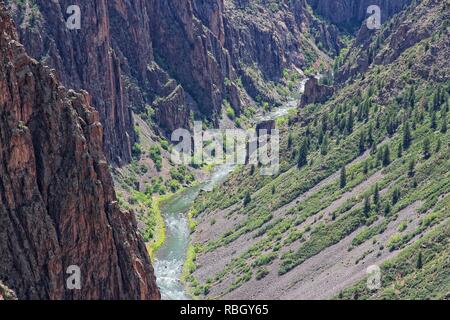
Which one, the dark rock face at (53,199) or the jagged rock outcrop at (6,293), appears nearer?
the jagged rock outcrop at (6,293)

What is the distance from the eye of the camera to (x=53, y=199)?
424ft

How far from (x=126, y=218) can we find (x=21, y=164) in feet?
61.4

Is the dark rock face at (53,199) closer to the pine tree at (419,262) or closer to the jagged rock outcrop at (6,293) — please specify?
the jagged rock outcrop at (6,293)

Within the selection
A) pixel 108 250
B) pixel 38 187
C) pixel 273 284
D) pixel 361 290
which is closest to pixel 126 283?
pixel 108 250

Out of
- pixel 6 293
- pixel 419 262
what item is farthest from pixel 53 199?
pixel 419 262

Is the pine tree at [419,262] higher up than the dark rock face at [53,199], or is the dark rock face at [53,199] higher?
the dark rock face at [53,199]

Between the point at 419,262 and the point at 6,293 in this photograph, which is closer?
the point at 6,293

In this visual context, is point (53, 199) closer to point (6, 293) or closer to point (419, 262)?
point (6, 293)

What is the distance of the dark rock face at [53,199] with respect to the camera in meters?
123

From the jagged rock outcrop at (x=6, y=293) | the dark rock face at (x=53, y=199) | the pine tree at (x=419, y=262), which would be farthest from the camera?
the pine tree at (x=419, y=262)

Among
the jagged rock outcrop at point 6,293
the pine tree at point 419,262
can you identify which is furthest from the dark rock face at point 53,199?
the pine tree at point 419,262

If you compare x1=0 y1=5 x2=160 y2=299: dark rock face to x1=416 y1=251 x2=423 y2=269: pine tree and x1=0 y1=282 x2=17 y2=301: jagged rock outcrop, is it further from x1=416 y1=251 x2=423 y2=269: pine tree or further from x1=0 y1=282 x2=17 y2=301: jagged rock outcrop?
x1=416 y1=251 x2=423 y2=269: pine tree

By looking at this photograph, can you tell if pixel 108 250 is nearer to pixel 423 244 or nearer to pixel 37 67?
pixel 37 67

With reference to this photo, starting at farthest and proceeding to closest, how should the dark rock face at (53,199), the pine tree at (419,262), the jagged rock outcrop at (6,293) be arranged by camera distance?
the pine tree at (419,262) < the dark rock face at (53,199) < the jagged rock outcrop at (6,293)
